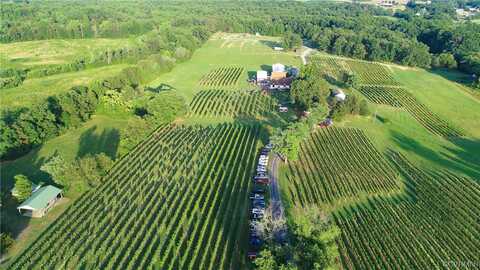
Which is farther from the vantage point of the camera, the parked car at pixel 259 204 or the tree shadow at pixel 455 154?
the tree shadow at pixel 455 154

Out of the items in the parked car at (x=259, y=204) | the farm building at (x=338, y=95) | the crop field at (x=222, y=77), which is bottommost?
the parked car at (x=259, y=204)

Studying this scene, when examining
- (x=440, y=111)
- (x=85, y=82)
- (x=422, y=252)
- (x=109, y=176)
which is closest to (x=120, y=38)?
(x=85, y=82)

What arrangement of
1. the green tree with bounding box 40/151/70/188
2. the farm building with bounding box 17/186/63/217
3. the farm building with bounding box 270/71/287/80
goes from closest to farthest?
the farm building with bounding box 17/186/63/217, the green tree with bounding box 40/151/70/188, the farm building with bounding box 270/71/287/80

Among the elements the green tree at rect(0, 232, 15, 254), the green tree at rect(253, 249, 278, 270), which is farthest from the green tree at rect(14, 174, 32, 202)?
the green tree at rect(253, 249, 278, 270)

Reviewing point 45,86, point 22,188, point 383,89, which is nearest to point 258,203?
point 22,188

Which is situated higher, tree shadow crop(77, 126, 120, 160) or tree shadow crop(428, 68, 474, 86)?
tree shadow crop(428, 68, 474, 86)

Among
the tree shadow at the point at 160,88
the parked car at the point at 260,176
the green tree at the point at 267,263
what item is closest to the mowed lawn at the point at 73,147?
the tree shadow at the point at 160,88

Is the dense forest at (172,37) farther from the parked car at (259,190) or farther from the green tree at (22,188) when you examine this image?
the parked car at (259,190)

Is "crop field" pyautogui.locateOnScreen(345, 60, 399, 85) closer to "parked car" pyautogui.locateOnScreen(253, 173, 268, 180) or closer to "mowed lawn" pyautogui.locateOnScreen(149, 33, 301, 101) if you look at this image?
"mowed lawn" pyautogui.locateOnScreen(149, 33, 301, 101)
